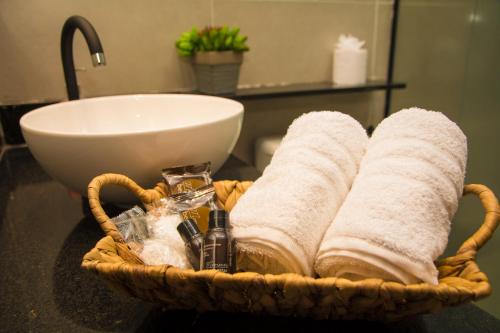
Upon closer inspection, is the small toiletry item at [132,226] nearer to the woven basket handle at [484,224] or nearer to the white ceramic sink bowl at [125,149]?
the white ceramic sink bowl at [125,149]

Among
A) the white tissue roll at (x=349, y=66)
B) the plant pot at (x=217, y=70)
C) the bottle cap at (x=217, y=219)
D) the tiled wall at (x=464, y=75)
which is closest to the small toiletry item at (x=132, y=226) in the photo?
the bottle cap at (x=217, y=219)

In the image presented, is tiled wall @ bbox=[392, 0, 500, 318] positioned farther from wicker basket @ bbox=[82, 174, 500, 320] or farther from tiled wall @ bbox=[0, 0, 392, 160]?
wicker basket @ bbox=[82, 174, 500, 320]

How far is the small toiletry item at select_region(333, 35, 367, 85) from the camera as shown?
127cm

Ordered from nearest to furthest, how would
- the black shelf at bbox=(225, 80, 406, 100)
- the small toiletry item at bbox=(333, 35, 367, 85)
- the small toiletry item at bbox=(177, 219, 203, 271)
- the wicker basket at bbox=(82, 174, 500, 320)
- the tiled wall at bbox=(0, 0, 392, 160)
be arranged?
the wicker basket at bbox=(82, 174, 500, 320) → the small toiletry item at bbox=(177, 219, 203, 271) → the tiled wall at bbox=(0, 0, 392, 160) → the black shelf at bbox=(225, 80, 406, 100) → the small toiletry item at bbox=(333, 35, 367, 85)

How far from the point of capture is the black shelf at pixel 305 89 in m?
1.17

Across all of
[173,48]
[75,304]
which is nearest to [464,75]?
[173,48]

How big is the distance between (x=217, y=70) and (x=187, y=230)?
754mm

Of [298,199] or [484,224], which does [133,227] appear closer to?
[298,199]

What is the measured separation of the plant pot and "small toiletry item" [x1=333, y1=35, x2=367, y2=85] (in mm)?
A: 409

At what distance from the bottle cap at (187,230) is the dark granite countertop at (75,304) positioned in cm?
8

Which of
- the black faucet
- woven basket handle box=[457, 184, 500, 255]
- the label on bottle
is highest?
the black faucet

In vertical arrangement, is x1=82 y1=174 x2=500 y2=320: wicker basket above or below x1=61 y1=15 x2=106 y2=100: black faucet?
below

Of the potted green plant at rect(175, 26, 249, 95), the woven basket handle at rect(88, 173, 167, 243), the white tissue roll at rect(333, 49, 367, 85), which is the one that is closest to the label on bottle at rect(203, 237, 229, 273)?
the woven basket handle at rect(88, 173, 167, 243)

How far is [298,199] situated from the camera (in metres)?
0.36
